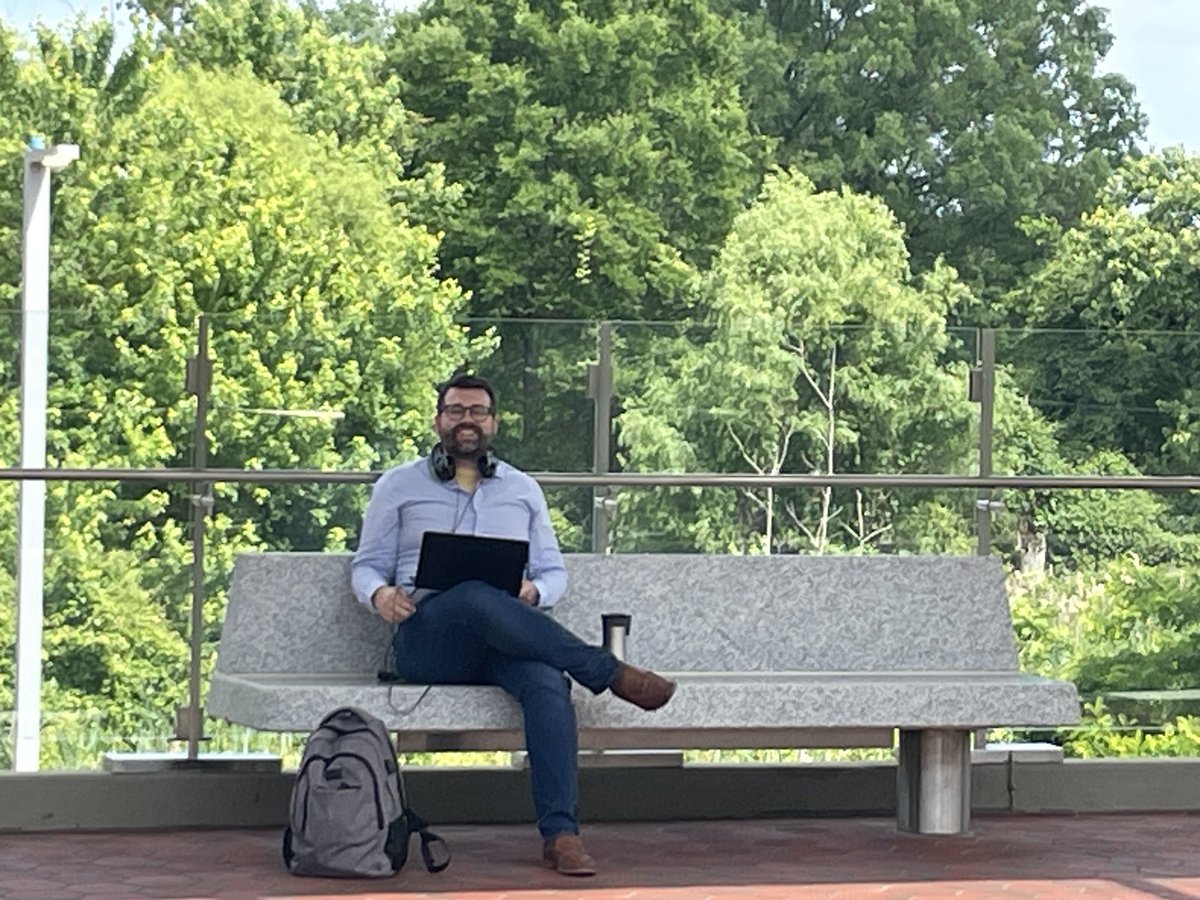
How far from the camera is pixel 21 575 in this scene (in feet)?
23.0

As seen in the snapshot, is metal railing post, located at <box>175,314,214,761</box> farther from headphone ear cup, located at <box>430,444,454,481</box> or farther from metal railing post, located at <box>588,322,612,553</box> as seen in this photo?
metal railing post, located at <box>588,322,612,553</box>

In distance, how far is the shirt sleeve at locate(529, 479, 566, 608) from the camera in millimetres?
6832

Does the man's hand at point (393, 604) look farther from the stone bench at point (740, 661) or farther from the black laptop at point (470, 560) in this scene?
the stone bench at point (740, 661)

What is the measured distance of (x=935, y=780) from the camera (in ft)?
23.1

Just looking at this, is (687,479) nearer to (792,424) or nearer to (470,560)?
(792,424)

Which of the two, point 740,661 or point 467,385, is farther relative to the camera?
point 740,661

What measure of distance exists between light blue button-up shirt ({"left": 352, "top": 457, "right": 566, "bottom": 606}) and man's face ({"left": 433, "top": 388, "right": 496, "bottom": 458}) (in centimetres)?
9

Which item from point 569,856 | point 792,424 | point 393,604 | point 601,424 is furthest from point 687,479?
point 569,856

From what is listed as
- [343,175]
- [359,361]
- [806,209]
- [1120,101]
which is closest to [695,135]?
[806,209]

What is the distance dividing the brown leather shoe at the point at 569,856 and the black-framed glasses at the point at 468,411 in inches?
48.0

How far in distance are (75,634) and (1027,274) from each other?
157 feet

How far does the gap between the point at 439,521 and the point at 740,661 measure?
Result: 1.00 meters

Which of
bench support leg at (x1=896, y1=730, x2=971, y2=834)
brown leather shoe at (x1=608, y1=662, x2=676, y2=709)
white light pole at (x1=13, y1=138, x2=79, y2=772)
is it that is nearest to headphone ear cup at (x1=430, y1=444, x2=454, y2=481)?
brown leather shoe at (x1=608, y1=662, x2=676, y2=709)

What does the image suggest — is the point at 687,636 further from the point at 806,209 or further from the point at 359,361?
the point at 806,209
